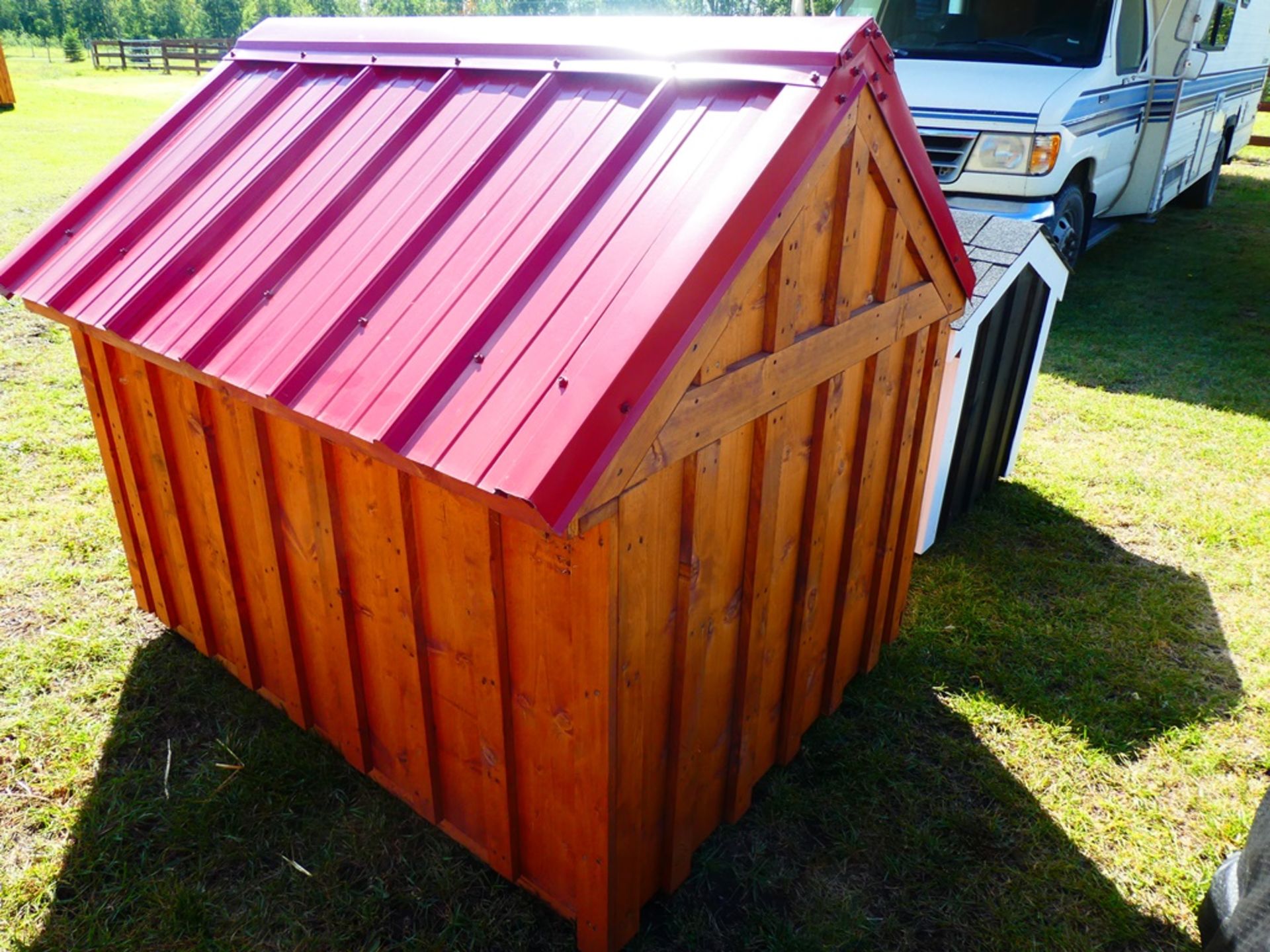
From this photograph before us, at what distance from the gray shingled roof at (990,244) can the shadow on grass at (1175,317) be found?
2.95 metres

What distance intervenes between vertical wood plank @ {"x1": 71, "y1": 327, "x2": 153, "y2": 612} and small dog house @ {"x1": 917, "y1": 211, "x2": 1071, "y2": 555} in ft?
11.7

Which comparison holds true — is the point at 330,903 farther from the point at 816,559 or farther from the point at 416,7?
the point at 416,7

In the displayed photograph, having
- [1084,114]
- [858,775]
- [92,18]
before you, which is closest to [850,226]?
[858,775]

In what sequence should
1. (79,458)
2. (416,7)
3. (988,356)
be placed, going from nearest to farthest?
(988,356)
(79,458)
(416,7)

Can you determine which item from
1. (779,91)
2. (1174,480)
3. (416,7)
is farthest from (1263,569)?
(416,7)

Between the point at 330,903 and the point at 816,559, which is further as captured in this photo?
the point at 816,559

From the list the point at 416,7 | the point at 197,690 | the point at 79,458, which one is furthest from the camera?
the point at 416,7

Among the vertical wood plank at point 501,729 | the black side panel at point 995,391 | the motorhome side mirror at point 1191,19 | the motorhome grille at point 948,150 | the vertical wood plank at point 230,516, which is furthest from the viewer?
the motorhome side mirror at point 1191,19

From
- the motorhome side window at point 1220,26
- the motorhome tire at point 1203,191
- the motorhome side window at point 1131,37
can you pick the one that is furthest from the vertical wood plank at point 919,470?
the motorhome tire at point 1203,191

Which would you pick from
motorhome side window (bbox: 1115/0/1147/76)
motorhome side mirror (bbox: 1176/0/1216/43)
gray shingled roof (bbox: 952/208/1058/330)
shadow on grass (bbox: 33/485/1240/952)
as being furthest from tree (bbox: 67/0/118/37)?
shadow on grass (bbox: 33/485/1240/952)

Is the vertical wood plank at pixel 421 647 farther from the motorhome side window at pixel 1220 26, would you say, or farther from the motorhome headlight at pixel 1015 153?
the motorhome side window at pixel 1220 26

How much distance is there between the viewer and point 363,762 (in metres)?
3.27

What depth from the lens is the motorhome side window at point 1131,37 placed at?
8.27 m

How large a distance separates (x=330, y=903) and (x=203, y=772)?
2.74 feet
